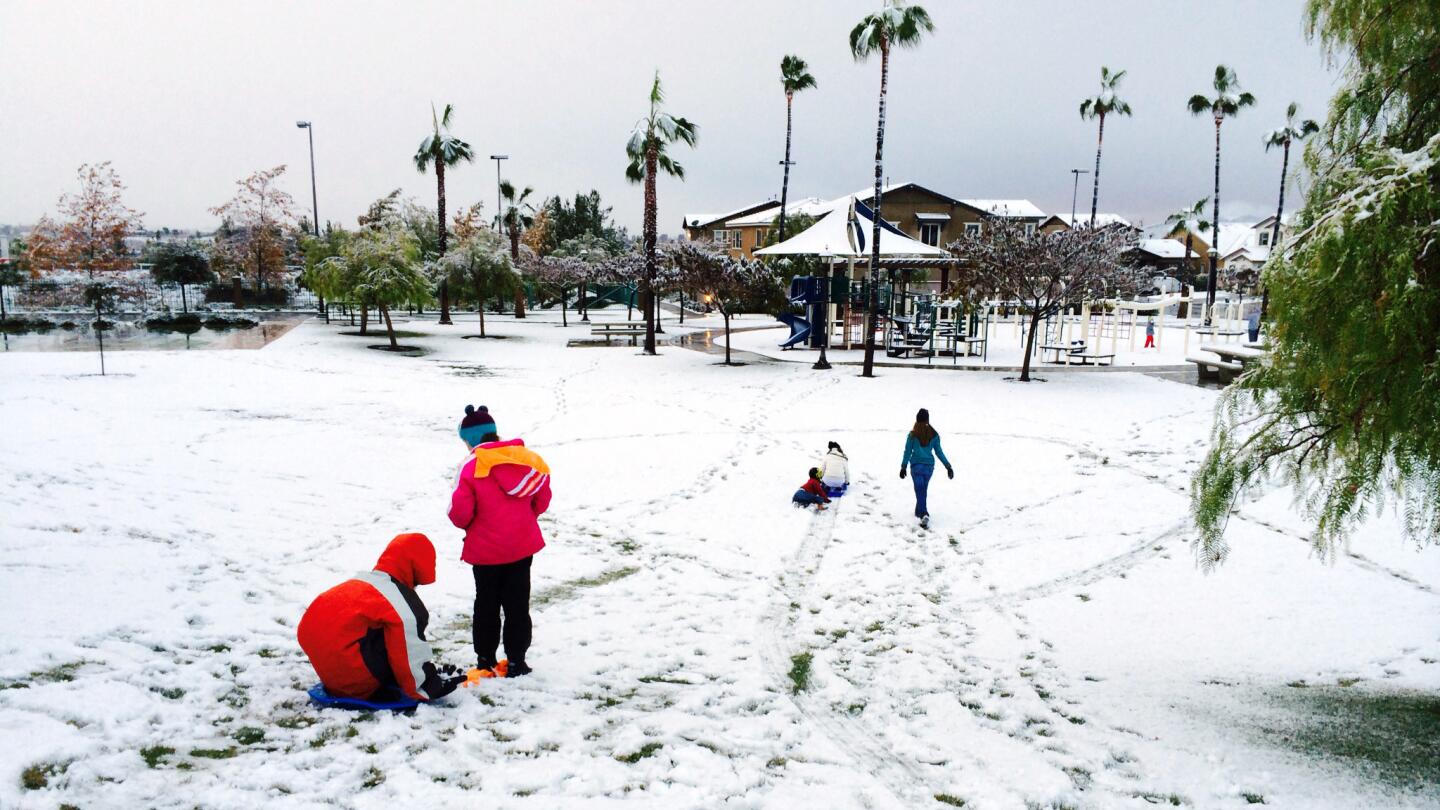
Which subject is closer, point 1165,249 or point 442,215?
point 442,215

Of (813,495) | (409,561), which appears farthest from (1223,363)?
(409,561)

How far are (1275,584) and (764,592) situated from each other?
14.5ft

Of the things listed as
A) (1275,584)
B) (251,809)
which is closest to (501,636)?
(251,809)

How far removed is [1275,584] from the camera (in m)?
6.81

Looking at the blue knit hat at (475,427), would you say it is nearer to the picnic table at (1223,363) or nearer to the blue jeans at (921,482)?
the blue jeans at (921,482)

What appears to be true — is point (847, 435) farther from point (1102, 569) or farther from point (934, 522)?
point (1102, 569)

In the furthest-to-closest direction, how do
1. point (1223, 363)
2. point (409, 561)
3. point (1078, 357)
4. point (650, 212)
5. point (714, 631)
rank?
1. point (650, 212)
2. point (1078, 357)
3. point (1223, 363)
4. point (714, 631)
5. point (409, 561)

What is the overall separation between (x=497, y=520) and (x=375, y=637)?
0.84m

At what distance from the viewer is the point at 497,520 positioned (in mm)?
4398

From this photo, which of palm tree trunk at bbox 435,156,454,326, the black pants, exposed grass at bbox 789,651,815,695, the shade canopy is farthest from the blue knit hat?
palm tree trunk at bbox 435,156,454,326

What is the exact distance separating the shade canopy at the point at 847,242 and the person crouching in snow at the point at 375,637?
2047 centimetres

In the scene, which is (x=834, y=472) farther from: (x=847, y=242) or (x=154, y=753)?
(x=847, y=242)

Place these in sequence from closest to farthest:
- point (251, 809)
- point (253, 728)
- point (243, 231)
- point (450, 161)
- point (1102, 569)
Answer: point (251, 809) → point (253, 728) → point (1102, 569) → point (450, 161) → point (243, 231)

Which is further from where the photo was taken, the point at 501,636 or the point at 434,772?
the point at 501,636
